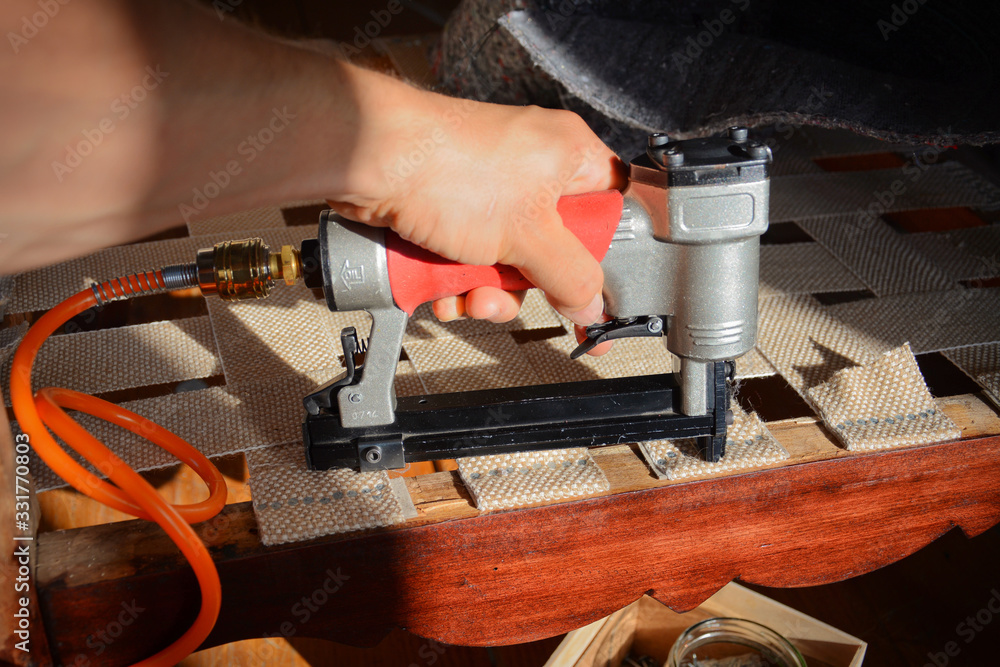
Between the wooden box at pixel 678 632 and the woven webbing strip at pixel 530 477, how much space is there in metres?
0.20

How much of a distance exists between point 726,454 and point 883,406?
135mm

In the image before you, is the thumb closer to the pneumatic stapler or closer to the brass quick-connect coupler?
the pneumatic stapler

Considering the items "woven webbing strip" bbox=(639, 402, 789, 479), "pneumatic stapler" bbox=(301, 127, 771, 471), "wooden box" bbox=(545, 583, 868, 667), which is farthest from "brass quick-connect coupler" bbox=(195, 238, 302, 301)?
"wooden box" bbox=(545, 583, 868, 667)

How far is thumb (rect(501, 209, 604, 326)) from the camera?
1.52 feet

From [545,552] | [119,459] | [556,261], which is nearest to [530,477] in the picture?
[545,552]

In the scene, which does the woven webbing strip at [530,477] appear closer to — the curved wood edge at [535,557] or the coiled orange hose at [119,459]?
the curved wood edge at [535,557]

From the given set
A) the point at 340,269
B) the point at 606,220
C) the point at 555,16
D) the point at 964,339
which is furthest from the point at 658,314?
the point at 555,16

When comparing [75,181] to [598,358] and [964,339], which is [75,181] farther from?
[964,339]

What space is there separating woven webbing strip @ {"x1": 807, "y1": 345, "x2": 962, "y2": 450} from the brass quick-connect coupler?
0.39 m

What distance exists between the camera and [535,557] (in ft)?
1.69

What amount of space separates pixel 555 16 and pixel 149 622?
0.71 meters

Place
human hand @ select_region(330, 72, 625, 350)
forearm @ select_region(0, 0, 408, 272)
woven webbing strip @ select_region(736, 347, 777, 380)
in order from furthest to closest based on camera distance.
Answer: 1. woven webbing strip @ select_region(736, 347, 777, 380)
2. human hand @ select_region(330, 72, 625, 350)
3. forearm @ select_region(0, 0, 408, 272)

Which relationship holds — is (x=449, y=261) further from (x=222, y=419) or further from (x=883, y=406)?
(x=883, y=406)

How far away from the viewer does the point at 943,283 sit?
0.73 m
